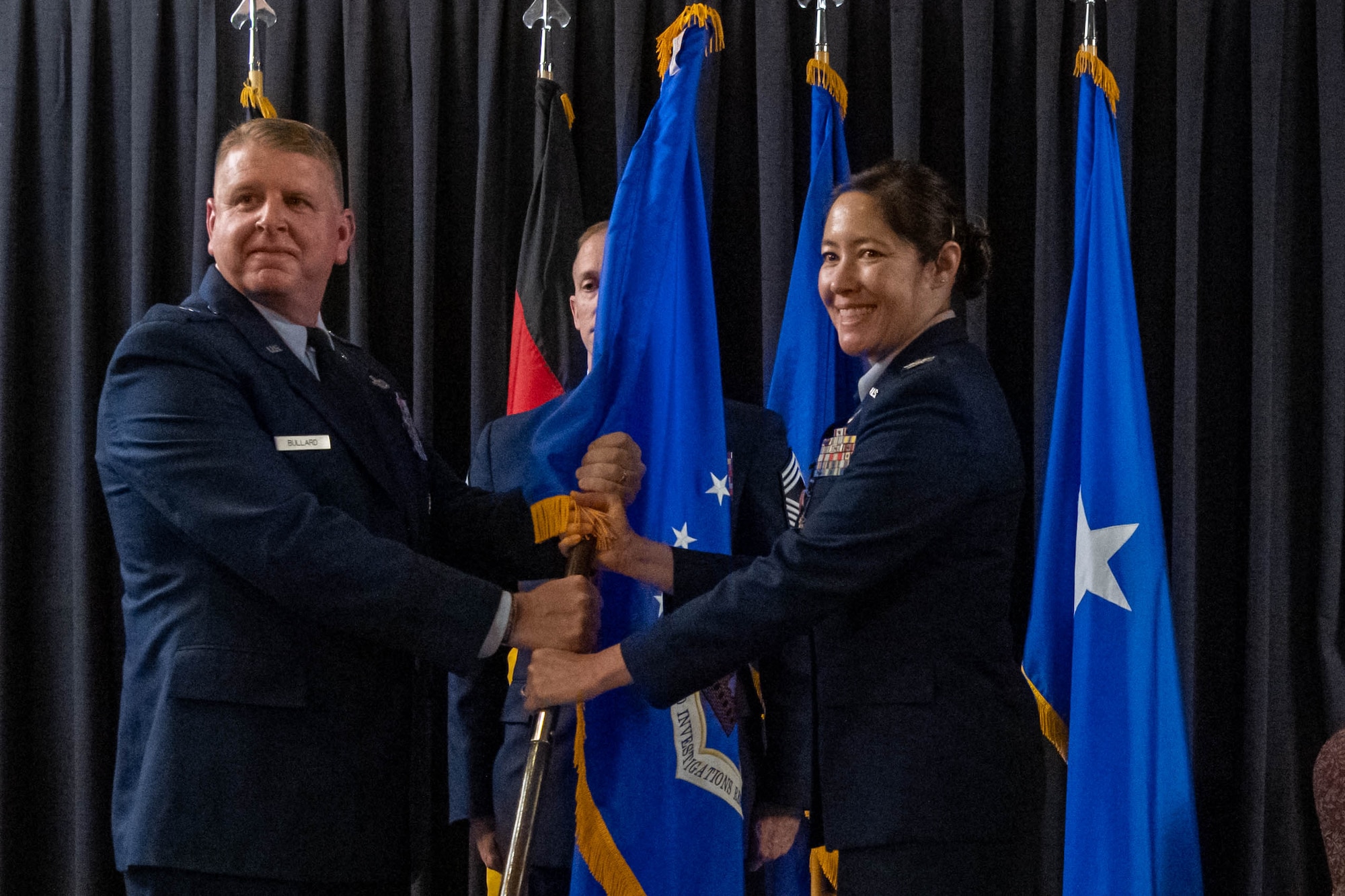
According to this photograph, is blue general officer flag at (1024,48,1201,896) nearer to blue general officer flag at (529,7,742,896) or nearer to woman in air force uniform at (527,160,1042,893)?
woman in air force uniform at (527,160,1042,893)

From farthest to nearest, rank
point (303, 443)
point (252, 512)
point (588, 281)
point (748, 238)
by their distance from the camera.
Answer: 1. point (748, 238)
2. point (588, 281)
3. point (303, 443)
4. point (252, 512)

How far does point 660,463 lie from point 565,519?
237mm

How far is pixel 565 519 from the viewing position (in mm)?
2049

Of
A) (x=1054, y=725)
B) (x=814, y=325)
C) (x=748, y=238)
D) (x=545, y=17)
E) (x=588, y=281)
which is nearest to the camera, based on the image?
(x=1054, y=725)

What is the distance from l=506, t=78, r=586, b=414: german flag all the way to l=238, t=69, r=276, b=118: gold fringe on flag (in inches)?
26.2

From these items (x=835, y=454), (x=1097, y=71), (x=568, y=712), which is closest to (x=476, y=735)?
(x=568, y=712)

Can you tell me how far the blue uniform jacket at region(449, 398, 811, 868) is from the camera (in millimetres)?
2156

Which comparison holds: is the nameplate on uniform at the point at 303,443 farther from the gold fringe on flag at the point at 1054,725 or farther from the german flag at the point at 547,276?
the gold fringe on flag at the point at 1054,725

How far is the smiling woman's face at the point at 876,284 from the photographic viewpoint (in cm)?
201

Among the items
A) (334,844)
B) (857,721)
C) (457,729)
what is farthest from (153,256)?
(857,721)

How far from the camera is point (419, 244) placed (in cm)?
308

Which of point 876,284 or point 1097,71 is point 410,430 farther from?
point 1097,71

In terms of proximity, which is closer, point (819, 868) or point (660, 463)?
point (660, 463)

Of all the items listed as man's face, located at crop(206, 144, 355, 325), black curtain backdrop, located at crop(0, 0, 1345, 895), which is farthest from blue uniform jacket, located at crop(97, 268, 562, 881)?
black curtain backdrop, located at crop(0, 0, 1345, 895)
